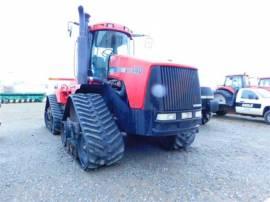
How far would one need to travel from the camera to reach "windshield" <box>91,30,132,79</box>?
4.71 meters

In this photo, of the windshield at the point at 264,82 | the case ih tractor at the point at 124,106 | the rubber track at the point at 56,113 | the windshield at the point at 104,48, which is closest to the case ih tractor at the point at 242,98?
the windshield at the point at 264,82

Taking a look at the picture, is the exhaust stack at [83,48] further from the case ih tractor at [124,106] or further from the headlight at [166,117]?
the headlight at [166,117]

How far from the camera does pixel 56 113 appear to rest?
6.39 m

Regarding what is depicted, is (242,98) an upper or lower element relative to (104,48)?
lower

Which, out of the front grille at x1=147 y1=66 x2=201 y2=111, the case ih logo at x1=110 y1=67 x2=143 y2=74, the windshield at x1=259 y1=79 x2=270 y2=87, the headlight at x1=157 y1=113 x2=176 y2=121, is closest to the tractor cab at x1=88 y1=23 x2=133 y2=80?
the case ih logo at x1=110 y1=67 x2=143 y2=74

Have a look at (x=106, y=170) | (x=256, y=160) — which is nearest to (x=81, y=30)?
(x=106, y=170)

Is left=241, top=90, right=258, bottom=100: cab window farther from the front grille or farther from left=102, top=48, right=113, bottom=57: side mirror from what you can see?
left=102, top=48, right=113, bottom=57: side mirror

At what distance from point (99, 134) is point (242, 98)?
8922 millimetres

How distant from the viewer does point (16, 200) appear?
2.76m

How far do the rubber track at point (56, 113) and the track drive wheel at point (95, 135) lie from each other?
247cm

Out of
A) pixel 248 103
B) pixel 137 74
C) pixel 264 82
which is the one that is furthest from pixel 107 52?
pixel 264 82

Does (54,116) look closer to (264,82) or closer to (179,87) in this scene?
(179,87)

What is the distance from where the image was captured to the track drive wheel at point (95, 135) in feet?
11.3

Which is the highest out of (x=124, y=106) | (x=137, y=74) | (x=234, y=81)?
(x=234, y=81)
